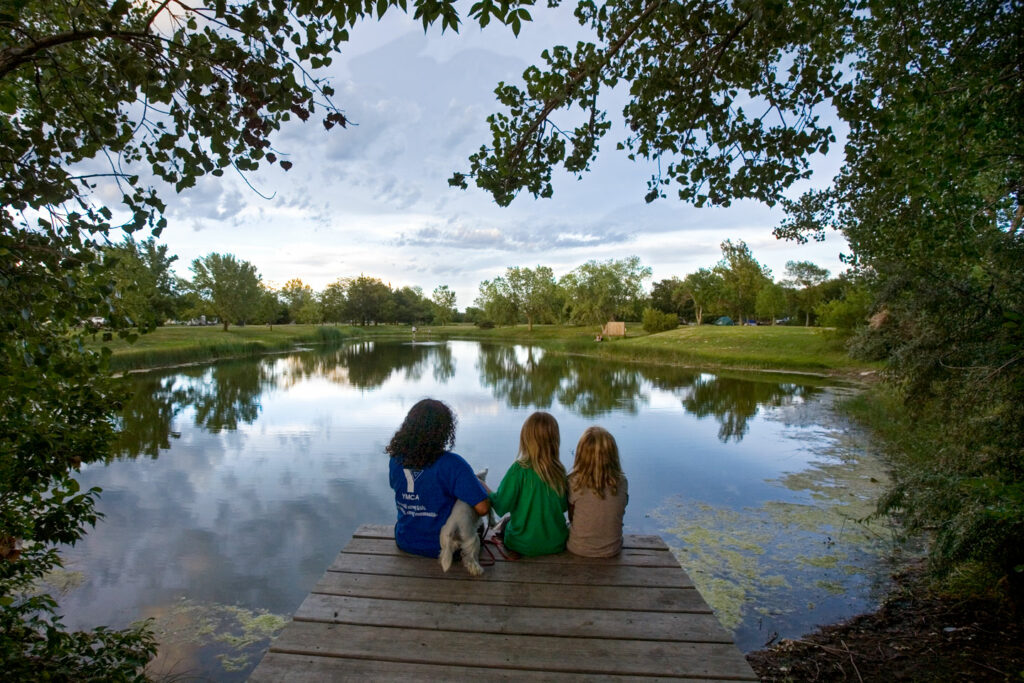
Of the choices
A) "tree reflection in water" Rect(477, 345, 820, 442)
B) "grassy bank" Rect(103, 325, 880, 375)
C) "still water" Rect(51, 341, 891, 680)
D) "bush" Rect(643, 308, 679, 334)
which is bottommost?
"still water" Rect(51, 341, 891, 680)

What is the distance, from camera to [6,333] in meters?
2.22

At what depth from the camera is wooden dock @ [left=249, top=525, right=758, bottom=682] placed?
2363 mm

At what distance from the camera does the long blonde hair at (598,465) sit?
12.0ft

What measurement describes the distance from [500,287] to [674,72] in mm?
74543

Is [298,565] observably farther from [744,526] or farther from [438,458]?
[744,526]

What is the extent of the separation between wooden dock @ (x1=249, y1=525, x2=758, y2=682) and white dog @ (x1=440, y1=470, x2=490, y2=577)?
0.23 feet

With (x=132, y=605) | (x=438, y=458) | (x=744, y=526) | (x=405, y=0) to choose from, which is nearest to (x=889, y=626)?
(x=744, y=526)

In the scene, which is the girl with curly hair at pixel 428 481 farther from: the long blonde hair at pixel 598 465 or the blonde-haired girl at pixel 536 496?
the long blonde hair at pixel 598 465

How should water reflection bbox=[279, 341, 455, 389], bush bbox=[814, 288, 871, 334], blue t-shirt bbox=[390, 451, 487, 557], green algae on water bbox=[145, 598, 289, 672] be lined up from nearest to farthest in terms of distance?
blue t-shirt bbox=[390, 451, 487, 557]
green algae on water bbox=[145, 598, 289, 672]
water reflection bbox=[279, 341, 455, 389]
bush bbox=[814, 288, 871, 334]

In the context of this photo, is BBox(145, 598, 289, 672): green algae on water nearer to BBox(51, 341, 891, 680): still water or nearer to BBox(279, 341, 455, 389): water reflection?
BBox(51, 341, 891, 680): still water

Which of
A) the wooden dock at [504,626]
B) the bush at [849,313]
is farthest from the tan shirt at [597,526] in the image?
the bush at [849,313]

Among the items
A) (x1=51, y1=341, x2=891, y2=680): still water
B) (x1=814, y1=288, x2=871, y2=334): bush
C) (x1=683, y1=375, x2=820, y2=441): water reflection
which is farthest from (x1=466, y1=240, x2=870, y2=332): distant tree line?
(x1=51, y1=341, x2=891, y2=680): still water

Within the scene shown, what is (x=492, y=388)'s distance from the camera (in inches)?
874

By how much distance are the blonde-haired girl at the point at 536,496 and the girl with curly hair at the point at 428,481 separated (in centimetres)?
29
